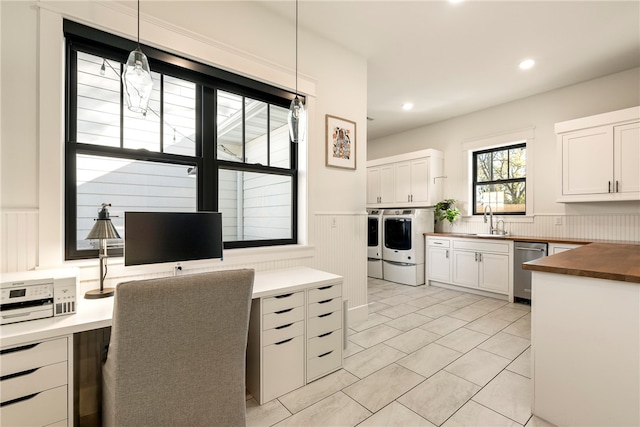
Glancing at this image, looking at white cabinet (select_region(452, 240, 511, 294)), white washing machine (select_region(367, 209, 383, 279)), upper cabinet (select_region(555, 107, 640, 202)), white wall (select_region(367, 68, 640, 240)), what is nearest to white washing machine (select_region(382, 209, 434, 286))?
white washing machine (select_region(367, 209, 383, 279))

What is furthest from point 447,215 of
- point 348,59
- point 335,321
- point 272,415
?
point 272,415

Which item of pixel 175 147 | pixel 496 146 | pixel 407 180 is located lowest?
pixel 175 147

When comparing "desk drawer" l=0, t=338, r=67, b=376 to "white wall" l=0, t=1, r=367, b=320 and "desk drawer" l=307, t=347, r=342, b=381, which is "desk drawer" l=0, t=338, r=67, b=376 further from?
"desk drawer" l=307, t=347, r=342, b=381

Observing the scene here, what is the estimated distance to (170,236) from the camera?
1847 mm

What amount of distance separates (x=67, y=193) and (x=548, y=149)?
17.7 ft

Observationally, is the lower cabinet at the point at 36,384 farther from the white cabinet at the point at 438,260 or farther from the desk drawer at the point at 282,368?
the white cabinet at the point at 438,260

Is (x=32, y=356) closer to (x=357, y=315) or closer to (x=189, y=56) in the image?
(x=189, y=56)

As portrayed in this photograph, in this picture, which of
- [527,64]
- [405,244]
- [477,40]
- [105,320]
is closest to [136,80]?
[105,320]

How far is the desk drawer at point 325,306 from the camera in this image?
2.04 metres

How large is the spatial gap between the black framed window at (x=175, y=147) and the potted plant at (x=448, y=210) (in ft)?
10.1

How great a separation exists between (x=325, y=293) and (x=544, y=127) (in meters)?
→ 4.17

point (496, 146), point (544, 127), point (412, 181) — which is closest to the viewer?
point (544, 127)

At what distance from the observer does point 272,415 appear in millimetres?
1690

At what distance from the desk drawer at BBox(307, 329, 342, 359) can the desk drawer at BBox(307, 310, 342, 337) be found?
0.10ft
